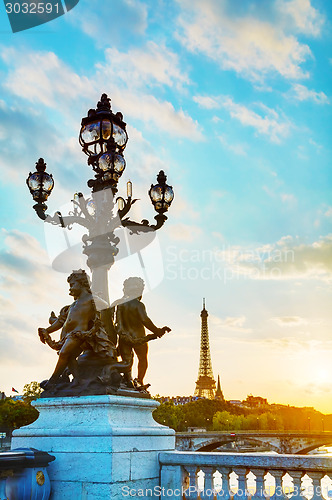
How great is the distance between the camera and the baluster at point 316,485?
21.0 feet

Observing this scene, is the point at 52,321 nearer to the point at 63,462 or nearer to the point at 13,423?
the point at 63,462

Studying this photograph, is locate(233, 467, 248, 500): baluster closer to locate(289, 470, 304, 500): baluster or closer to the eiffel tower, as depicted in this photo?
locate(289, 470, 304, 500): baluster

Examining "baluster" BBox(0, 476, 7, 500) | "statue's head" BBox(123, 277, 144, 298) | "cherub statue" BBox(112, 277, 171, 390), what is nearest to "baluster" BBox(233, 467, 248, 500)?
"cherub statue" BBox(112, 277, 171, 390)

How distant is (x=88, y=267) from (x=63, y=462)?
3.60 metres

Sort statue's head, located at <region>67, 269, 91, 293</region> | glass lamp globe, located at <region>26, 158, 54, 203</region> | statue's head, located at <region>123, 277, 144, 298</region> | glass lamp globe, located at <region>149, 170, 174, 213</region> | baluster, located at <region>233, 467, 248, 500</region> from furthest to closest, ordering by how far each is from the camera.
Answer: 1. glass lamp globe, located at <region>149, 170, 174, 213</region>
2. glass lamp globe, located at <region>26, 158, 54, 203</region>
3. statue's head, located at <region>123, 277, 144, 298</region>
4. statue's head, located at <region>67, 269, 91, 293</region>
5. baluster, located at <region>233, 467, 248, 500</region>

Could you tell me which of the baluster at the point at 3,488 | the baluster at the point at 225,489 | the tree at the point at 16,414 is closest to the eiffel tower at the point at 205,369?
the tree at the point at 16,414

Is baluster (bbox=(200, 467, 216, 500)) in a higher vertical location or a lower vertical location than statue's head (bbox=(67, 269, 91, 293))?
lower

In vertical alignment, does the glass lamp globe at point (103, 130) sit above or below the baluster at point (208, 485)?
above

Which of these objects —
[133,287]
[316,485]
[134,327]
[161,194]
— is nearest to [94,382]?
[134,327]

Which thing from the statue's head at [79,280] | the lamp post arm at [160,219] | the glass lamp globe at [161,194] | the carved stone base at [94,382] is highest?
the glass lamp globe at [161,194]

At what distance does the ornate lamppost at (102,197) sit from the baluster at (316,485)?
462 centimetres

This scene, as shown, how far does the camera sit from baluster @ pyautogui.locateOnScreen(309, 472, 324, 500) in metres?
6.40

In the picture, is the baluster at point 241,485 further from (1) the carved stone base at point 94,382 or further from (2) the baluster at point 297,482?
(1) the carved stone base at point 94,382

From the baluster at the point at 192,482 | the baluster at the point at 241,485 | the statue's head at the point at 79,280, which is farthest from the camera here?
the statue's head at the point at 79,280
